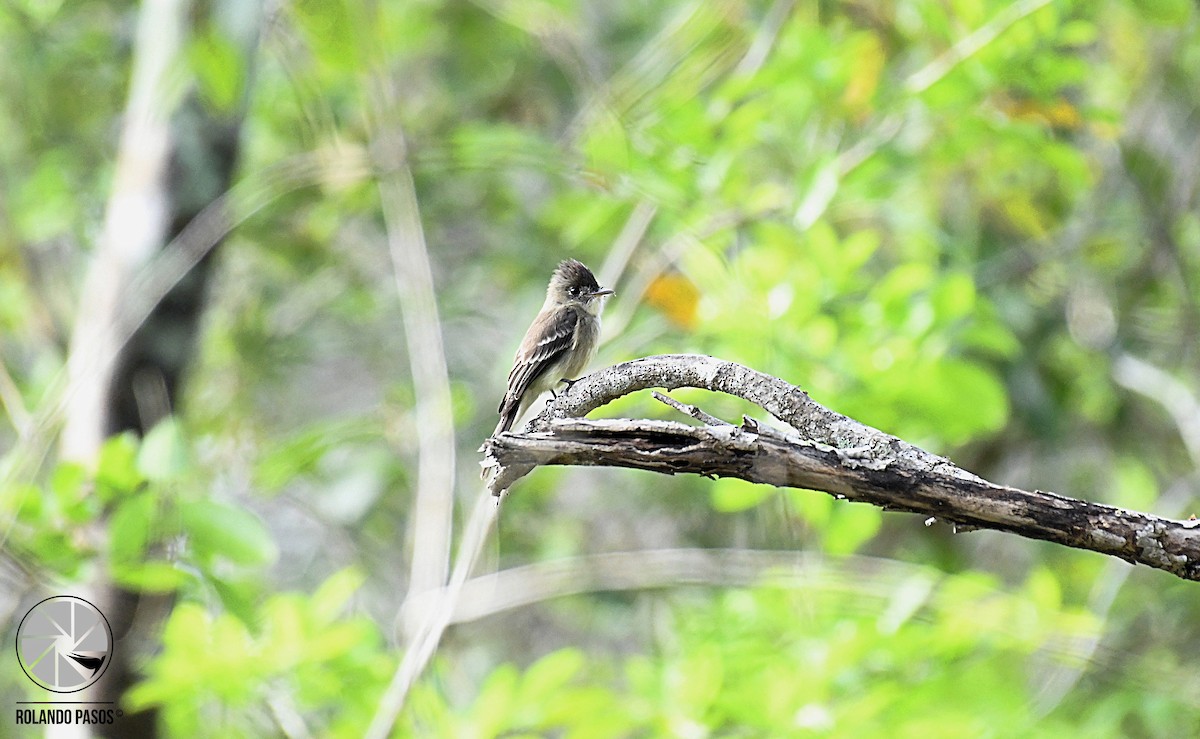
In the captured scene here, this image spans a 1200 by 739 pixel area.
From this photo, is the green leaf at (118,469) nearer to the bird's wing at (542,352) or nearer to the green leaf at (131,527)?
the green leaf at (131,527)

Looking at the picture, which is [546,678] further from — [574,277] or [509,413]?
[574,277]

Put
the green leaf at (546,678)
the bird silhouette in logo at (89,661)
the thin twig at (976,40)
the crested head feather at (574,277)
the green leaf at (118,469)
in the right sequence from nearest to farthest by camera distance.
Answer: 1. the green leaf at (118,469)
2. the green leaf at (546,678)
3. the bird silhouette in logo at (89,661)
4. the thin twig at (976,40)
5. the crested head feather at (574,277)

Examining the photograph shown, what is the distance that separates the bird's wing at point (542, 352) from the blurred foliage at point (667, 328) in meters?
0.33

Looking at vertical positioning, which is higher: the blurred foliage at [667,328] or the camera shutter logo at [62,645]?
the blurred foliage at [667,328]

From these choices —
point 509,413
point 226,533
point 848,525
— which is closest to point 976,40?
point 848,525

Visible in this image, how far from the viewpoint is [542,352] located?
4.31 metres

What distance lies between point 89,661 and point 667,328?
2809 mm

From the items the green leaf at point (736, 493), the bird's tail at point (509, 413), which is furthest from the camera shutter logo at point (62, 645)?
the green leaf at point (736, 493)

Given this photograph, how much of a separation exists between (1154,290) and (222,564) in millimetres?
5937

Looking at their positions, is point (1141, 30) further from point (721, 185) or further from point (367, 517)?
point (367, 517)

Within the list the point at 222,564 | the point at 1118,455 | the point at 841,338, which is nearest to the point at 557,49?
the point at 841,338

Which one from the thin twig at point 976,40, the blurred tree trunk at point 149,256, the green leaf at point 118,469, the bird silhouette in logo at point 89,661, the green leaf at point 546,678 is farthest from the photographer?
the blurred tree trunk at point 149,256

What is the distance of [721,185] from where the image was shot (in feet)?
16.5

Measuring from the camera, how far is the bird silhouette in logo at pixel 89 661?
4.38 m
